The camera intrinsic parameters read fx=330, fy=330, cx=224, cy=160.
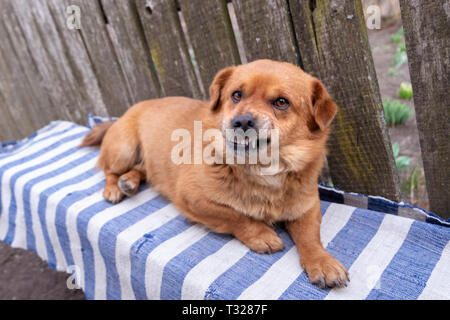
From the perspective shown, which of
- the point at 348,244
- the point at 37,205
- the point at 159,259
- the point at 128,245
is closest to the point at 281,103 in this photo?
the point at 348,244

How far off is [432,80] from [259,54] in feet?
3.43

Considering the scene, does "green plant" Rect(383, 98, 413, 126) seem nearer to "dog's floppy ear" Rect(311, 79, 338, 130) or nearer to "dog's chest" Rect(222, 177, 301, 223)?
"dog's floppy ear" Rect(311, 79, 338, 130)

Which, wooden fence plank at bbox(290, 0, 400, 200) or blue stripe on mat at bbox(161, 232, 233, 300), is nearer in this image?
blue stripe on mat at bbox(161, 232, 233, 300)

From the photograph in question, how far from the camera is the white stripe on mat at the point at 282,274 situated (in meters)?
1.48

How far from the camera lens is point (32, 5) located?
11.3 ft

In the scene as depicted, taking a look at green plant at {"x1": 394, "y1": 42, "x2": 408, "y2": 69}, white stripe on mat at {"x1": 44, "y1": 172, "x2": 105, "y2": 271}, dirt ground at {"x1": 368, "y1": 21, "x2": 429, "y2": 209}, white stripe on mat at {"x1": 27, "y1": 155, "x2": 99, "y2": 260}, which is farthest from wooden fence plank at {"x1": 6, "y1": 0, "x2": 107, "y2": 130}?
green plant at {"x1": 394, "y1": 42, "x2": 408, "y2": 69}

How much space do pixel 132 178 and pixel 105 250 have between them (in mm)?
642

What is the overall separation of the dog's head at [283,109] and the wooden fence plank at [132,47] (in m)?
1.35

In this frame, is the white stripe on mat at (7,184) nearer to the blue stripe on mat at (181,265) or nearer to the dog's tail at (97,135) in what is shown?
the dog's tail at (97,135)

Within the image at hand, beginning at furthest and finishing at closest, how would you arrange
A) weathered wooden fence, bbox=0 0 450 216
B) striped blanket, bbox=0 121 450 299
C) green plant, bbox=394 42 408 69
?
1. green plant, bbox=394 42 408 69
2. weathered wooden fence, bbox=0 0 450 216
3. striped blanket, bbox=0 121 450 299

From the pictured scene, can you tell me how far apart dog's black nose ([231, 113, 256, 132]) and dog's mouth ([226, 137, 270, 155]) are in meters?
0.06

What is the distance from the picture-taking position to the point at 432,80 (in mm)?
1813

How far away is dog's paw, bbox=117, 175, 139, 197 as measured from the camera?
92.7 inches
